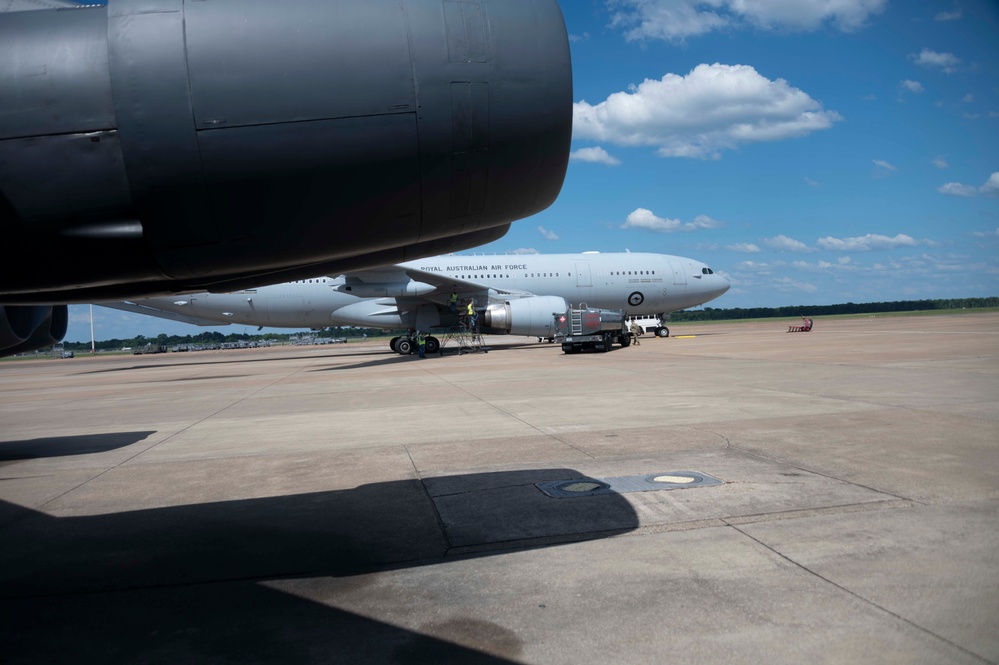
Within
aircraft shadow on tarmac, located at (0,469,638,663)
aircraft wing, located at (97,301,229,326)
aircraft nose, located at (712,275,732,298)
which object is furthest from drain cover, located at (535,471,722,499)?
aircraft nose, located at (712,275,732,298)

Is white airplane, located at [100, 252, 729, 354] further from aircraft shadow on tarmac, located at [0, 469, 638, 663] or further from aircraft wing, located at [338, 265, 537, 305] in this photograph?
→ aircraft shadow on tarmac, located at [0, 469, 638, 663]

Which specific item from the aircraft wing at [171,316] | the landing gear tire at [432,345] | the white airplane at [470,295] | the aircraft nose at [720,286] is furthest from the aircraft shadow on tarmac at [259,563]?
the aircraft nose at [720,286]

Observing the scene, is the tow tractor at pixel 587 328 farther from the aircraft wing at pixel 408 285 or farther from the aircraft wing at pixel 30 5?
the aircraft wing at pixel 30 5

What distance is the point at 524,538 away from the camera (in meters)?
4.54

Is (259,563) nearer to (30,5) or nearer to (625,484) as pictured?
(625,484)

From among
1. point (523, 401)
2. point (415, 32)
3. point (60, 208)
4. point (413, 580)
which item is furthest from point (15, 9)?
point (523, 401)

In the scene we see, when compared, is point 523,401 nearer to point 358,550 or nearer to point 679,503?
point 679,503

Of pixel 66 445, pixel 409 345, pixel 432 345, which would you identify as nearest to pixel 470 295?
pixel 432 345

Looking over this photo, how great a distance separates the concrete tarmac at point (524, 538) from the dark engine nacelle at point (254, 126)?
177cm

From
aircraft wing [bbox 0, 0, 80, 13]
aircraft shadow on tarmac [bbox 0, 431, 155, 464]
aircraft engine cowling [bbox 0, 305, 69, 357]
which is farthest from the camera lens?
aircraft shadow on tarmac [bbox 0, 431, 155, 464]

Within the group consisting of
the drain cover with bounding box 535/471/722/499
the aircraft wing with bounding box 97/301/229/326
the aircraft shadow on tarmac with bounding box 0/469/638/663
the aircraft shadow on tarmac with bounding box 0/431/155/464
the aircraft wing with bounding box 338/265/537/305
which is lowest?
the aircraft shadow on tarmac with bounding box 0/431/155/464

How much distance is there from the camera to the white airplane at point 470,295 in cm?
2762

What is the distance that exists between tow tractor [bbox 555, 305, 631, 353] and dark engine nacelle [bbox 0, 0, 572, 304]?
74.2 ft

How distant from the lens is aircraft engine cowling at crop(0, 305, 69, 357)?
6312 millimetres
